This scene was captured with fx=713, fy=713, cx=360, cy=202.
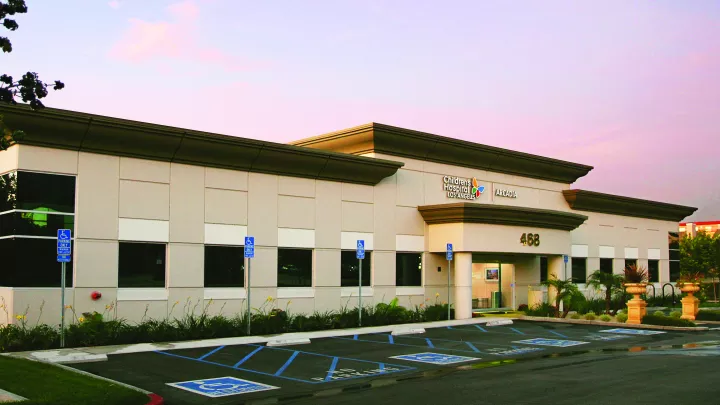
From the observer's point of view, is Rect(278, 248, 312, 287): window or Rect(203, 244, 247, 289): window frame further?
Rect(278, 248, 312, 287): window

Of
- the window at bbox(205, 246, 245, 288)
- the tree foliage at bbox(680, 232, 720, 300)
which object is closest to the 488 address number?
the window at bbox(205, 246, 245, 288)

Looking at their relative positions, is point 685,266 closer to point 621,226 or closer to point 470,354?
point 621,226

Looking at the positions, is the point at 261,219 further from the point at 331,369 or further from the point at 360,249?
the point at 331,369

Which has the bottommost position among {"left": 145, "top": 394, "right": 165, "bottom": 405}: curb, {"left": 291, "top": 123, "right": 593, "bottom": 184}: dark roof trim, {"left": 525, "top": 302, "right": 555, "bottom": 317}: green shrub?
{"left": 145, "top": 394, "right": 165, "bottom": 405}: curb

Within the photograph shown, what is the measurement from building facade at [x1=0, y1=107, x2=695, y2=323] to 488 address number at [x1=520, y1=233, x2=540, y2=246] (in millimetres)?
97

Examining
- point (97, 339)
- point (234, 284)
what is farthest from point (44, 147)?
point (234, 284)

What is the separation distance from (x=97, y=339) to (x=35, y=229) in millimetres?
4068

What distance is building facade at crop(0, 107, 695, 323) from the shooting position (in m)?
22.7

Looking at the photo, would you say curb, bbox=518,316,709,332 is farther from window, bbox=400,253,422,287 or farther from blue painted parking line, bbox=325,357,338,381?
blue painted parking line, bbox=325,357,338,381

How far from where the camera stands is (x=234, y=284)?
27078 millimetres

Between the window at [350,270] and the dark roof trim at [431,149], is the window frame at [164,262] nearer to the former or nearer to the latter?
the window at [350,270]

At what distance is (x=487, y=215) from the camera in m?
33.2

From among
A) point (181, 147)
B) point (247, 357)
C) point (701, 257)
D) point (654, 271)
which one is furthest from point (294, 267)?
point (701, 257)

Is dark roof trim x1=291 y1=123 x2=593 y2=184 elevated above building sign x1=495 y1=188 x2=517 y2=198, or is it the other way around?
dark roof trim x1=291 y1=123 x2=593 y2=184
